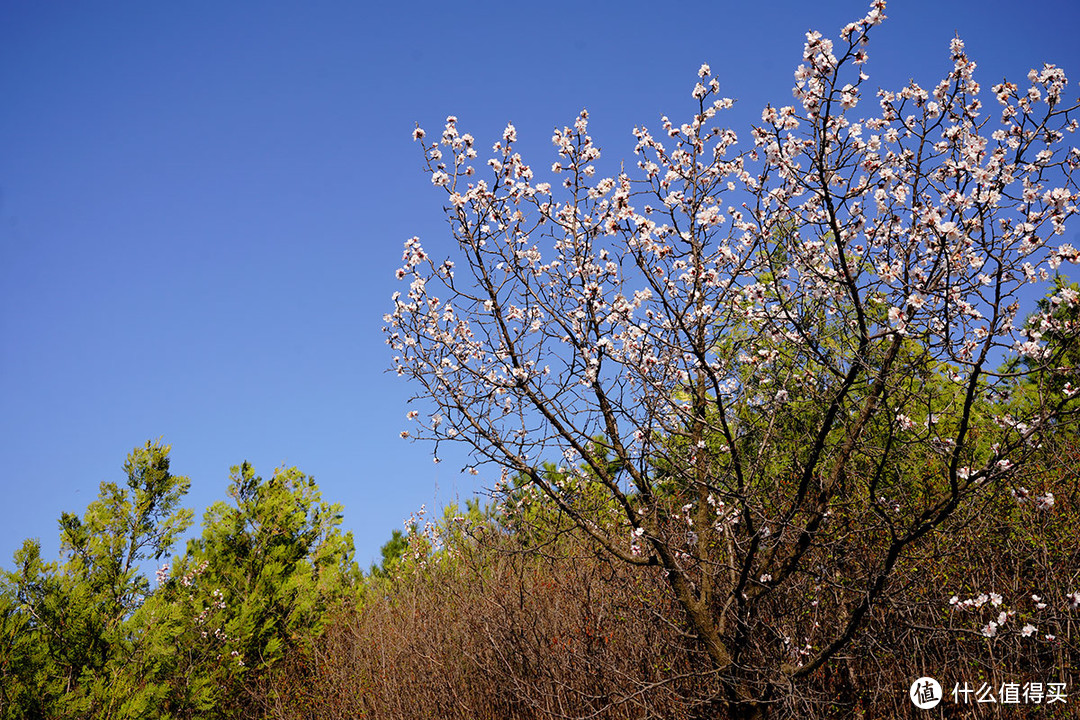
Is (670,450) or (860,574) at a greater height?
(670,450)

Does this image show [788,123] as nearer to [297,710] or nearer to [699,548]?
[699,548]

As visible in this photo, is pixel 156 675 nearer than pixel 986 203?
No

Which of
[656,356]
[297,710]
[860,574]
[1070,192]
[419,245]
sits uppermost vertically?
[419,245]

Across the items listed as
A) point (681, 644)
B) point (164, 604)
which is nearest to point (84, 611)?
point (164, 604)

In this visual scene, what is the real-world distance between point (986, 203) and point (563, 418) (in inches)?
108

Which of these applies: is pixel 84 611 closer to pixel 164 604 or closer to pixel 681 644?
pixel 164 604

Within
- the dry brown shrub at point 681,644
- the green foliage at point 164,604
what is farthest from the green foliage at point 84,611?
the dry brown shrub at point 681,644

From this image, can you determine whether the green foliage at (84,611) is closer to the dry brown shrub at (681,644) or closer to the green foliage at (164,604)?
the green foliage at (164,604)

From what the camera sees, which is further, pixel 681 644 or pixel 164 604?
pixel 164 604

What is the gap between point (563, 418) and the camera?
15.3 ft

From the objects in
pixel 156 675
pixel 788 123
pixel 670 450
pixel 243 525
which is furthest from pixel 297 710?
pixel 788 123

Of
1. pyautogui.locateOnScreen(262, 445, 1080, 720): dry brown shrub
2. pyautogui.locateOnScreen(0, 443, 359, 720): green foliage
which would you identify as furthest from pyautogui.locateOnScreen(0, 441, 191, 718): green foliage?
pyautogui.locateOnScreen(262, 445, 1080, 720): dry brown shrub

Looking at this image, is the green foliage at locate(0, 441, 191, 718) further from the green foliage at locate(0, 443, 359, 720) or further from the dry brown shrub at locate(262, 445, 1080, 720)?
the dry brown shrub at locate(262, 445, 1080, 720)

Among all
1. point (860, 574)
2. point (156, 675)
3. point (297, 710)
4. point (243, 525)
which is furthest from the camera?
point (243, 525)
